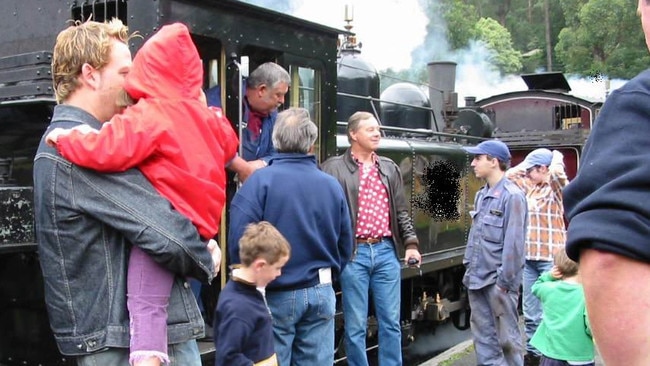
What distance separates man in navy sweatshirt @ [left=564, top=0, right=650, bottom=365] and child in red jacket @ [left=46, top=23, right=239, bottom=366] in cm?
111

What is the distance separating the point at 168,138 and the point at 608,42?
3734cm

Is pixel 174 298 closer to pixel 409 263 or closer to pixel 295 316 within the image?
pixel 295 316

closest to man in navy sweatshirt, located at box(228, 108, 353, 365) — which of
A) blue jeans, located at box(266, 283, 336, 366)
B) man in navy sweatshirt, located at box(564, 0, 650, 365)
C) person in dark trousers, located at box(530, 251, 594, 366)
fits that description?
blue jeans, located at box(266, 283, 336, 366)

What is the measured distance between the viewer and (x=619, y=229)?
100cm

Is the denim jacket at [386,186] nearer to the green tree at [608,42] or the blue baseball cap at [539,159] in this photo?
the blue baseball cap at [539,159]

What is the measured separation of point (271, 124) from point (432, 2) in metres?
39.9

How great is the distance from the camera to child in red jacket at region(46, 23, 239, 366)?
1.80 meters

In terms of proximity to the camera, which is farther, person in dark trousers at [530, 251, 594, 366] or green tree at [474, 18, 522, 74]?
green tree at [474, 18, 522, 74]

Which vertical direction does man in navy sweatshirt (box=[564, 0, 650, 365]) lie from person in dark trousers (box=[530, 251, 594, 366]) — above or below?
above

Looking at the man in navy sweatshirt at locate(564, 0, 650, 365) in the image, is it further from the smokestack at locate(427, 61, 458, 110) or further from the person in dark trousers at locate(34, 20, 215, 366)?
the smokestack at locate(427, 61, 458, 110)

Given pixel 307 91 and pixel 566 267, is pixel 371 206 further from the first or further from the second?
pixel 566 267

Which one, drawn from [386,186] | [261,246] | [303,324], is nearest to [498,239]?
[386,186]

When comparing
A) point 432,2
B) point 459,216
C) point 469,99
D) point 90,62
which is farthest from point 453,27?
point 90,62

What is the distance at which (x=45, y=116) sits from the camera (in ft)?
9.87
